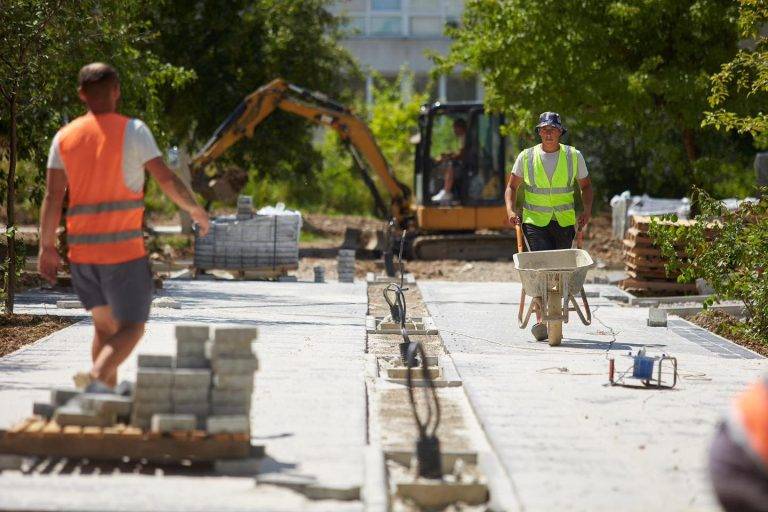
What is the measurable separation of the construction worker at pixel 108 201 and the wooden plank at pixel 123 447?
25.8 inches

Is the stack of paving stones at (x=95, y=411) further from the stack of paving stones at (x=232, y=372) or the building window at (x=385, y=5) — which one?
the building window at (x=385, y=5)

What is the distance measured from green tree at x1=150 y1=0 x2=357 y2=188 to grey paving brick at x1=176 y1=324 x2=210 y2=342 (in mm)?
25508

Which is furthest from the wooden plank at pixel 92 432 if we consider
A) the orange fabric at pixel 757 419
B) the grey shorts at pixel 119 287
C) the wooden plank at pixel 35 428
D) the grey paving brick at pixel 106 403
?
the orange fabric at pixel 757 419

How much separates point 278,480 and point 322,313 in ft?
28.3

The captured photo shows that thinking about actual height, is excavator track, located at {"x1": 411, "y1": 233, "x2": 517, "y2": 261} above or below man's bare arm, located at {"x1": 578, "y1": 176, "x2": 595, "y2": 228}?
below

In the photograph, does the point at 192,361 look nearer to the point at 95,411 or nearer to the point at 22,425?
the point at 95,411

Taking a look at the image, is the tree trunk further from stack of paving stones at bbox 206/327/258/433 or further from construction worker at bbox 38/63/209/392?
stack of paving stones at bbox 206/327/258/433

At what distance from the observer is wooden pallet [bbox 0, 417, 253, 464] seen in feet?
23.2

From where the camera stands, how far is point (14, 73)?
13.9 metres

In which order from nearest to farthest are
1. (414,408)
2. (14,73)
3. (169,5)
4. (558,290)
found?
(414,408)
(558,290)
(14,73)
(169,5)

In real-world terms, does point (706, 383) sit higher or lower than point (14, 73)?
lower

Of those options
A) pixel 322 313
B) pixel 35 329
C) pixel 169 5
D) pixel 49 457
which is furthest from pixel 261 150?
pixel 49 457

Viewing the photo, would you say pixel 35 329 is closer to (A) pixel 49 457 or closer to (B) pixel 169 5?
(A) pixel 49 457

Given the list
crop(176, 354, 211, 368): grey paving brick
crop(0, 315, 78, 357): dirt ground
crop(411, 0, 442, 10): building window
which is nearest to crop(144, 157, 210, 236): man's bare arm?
crop(176, 354, 211, 368): grey paving brick
